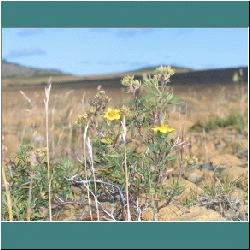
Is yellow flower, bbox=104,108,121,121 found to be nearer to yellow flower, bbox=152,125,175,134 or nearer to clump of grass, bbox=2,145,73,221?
yellow flower, bbox=152,125,175,134

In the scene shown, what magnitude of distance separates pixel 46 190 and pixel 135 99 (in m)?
0.52

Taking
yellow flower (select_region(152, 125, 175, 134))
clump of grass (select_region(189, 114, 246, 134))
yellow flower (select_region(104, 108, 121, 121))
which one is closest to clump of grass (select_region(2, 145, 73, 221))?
yellow flower (select_region(104, 108, 121, 121))

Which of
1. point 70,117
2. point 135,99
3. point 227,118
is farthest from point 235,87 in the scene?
point 135,99

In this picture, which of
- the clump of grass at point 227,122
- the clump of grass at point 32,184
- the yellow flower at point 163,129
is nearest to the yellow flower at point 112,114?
the yellow flower at point 163,129

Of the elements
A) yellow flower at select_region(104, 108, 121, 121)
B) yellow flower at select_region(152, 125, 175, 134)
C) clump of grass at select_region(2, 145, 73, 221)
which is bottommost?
clump of grass at select_region(2, 145, 73, 221)

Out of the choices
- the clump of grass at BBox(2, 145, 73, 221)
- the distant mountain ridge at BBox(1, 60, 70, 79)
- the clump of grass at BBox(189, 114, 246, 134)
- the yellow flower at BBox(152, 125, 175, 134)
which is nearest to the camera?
the yellow flower at BBox(152, 125, 175, 134)

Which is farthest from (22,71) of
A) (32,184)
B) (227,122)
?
(227,122)

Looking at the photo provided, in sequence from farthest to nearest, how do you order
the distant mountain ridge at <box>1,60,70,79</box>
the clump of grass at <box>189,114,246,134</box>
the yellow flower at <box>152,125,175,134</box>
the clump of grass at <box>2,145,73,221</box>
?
the clump of grass at <box>189,114,246,134</box>
the distant mountain ridge at <box>1,60,70,79</box>
the clump of grass at <box>2,145,73,221</box>
the yellow flower at <box>152,125,175,134</box>

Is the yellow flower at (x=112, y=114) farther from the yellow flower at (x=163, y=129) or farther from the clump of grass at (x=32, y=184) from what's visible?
the clump of grass at (x=32, y=184)

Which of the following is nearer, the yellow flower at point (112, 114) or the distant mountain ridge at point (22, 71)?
the yellow flower at point (112, 114)

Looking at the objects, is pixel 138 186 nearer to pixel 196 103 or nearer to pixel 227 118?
pixel 196 103

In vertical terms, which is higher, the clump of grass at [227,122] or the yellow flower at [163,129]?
the clump of grass at [227,122]

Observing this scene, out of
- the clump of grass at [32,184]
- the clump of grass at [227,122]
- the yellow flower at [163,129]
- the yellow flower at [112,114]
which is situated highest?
the clump of grass at [227,122]

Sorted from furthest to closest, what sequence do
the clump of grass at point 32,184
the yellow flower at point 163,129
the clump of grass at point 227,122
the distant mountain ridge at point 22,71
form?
the clump of grass at point 227,122 → the distant mountain ridge at point 22,71 → the clump of grass at point 32,184 → the yellow flower at point 163,129
